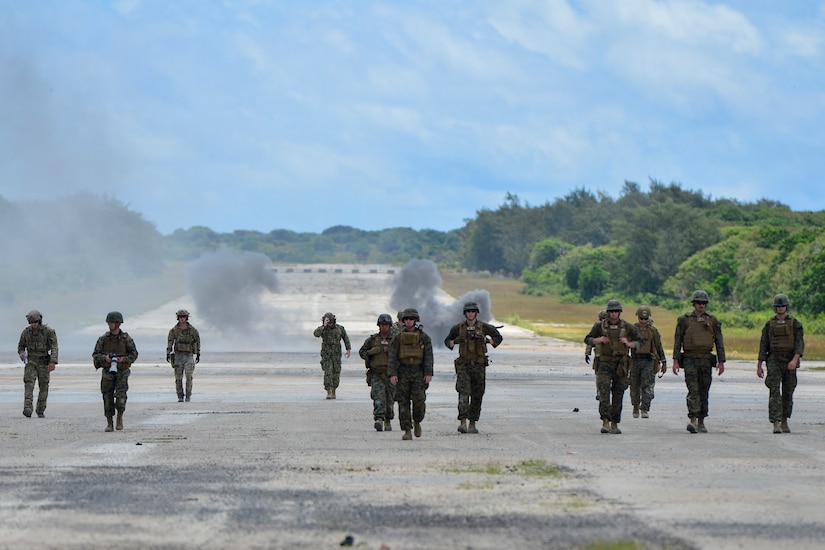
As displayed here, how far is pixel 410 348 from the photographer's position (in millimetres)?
19250

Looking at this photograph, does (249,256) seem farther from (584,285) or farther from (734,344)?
(584,285)

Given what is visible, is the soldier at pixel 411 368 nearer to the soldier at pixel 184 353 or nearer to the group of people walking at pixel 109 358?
the group of people walking at pixel 109 358

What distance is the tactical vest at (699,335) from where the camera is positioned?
2070 cm

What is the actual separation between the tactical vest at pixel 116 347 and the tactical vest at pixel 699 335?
8.96m

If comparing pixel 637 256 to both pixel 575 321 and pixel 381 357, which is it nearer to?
pixel 575 321

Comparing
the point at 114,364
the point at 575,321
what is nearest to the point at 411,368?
the point at 114,364

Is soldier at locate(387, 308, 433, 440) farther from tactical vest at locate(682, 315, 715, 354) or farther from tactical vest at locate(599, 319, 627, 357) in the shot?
tactical vest at locate(682, 315, 715, 354)

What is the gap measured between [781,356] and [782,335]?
1.17 feet

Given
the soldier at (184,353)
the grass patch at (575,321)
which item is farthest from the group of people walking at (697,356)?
the grass patch at (575,321)

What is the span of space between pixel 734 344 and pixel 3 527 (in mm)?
54508

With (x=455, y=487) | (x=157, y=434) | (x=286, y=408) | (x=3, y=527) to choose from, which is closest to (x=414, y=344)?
(x=157, y=434)

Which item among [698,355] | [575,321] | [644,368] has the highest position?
[575,321]

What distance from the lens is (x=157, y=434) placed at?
20.0m

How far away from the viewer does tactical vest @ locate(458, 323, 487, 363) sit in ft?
65.2
